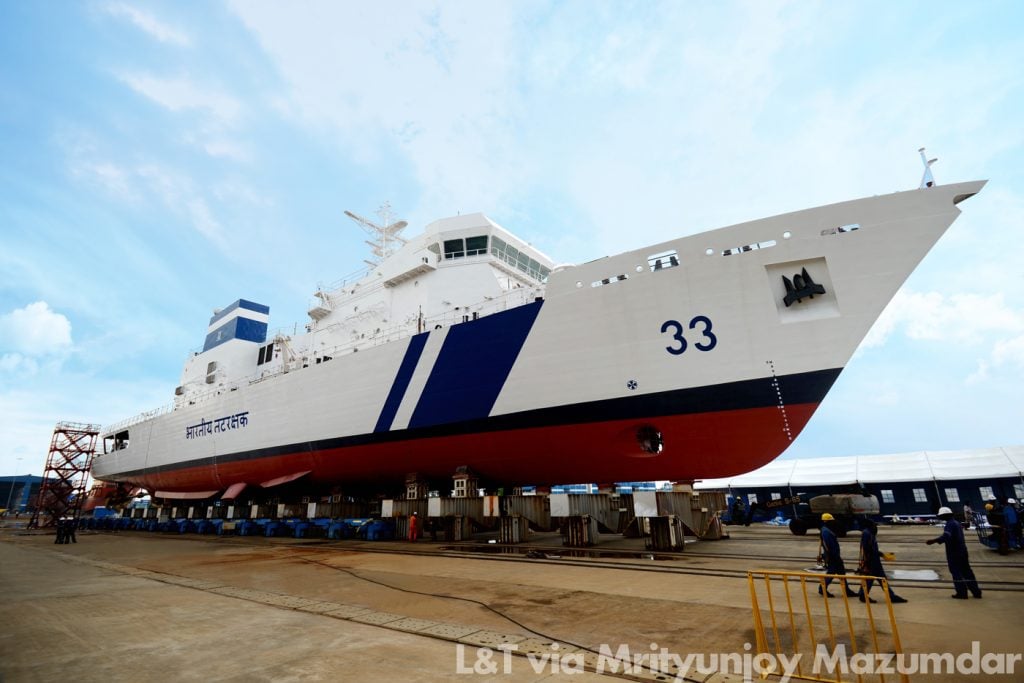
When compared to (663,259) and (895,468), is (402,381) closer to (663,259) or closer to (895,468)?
(663,259)

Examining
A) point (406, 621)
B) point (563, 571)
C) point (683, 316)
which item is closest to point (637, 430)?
point (683, 316)

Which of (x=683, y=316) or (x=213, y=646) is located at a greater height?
(x=683, y=316)

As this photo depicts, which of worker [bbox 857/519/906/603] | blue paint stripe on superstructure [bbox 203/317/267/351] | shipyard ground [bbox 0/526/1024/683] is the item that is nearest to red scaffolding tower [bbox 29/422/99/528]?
blue paint stripe on superstructure [bbox 203/317/267/351]

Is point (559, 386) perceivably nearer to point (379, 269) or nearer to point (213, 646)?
point (213, 646)

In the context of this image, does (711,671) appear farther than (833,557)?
No

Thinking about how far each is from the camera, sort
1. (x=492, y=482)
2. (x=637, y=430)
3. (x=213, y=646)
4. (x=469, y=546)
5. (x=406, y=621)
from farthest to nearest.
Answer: (x=492, y=482)
(x=469, y=546)
(x=637, y=430)
(x=406, y=621)
(x=213, y=646)

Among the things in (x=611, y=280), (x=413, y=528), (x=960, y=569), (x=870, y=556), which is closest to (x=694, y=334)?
(x=611, y=280)

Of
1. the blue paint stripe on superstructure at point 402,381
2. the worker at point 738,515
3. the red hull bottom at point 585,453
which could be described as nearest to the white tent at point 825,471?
the worker at point 738,515

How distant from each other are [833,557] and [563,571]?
3788mm

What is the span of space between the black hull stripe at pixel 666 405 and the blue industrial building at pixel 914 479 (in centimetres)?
968

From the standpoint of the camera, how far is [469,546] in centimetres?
1126

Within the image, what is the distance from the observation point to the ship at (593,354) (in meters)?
8.40

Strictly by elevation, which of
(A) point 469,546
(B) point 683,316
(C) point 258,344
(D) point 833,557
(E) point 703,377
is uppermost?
(C) point 258,344

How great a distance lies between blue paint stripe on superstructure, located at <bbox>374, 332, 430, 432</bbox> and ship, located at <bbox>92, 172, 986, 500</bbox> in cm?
5
